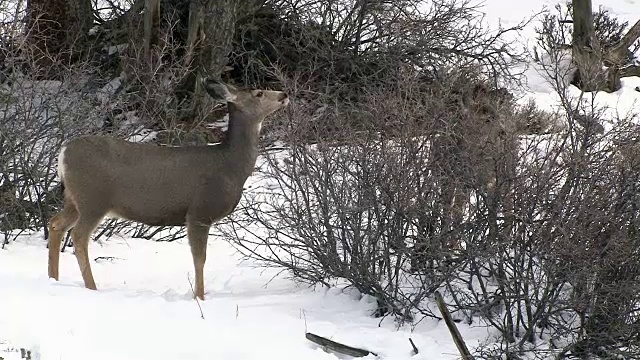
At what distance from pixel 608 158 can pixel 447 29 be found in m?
10.9

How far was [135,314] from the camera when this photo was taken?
7.44m

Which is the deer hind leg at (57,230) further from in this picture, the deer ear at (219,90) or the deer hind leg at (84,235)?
the deer ear at (219,90)

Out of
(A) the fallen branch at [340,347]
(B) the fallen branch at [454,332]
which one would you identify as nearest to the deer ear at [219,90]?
(A) the fallen branch at [340,347]

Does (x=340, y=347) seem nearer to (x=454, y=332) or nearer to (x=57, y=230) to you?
(x=454, y=332)

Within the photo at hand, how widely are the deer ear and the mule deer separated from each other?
46cm

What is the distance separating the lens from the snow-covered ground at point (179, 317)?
6887 mm

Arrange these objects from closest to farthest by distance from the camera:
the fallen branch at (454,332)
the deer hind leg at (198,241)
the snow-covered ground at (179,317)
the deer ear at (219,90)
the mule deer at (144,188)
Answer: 1. the snow-covered ground at (179,317)
2. the fallen branch at (454,332)
3. the mule deer at (144,188)
4. the deer hind leg at (198,241)
5. the deer ear at (219,90)

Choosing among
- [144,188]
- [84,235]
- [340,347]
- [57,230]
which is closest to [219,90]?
[144,188]

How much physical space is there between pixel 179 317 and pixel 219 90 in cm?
233

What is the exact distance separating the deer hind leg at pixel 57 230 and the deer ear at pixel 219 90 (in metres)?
1.57

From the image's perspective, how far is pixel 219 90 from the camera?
897 cm

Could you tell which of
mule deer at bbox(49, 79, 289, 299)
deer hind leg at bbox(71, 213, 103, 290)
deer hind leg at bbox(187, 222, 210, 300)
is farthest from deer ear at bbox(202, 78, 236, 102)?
deer hind leg at bbox(71, 213, 103, 290)

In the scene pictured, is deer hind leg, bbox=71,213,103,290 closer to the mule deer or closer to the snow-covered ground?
the mule deer

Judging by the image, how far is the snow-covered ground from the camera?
6.89 m
